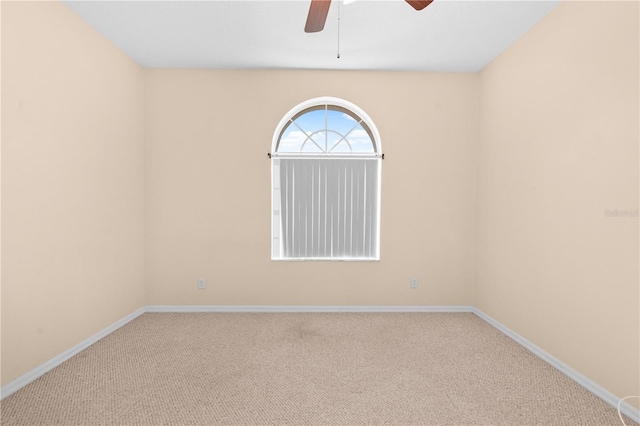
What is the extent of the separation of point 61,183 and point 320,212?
241cm

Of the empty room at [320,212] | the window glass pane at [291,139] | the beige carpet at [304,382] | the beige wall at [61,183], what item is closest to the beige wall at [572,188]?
the empty room at [320,212]

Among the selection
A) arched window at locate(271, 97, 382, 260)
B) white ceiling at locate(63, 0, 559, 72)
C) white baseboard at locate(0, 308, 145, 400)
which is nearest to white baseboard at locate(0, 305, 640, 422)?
white baseboard at locate(0, 308, 145, 400)

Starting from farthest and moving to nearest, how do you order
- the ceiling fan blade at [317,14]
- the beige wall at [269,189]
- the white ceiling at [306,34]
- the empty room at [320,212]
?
the beige wall at [269,189] < the white ceiling at [306,34] < the empty room at [320,212] < the ceiling fan blade at [317,14]

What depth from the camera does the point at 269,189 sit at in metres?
3.55

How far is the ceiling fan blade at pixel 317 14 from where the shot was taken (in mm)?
1688

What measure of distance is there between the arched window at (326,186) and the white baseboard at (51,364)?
5.87 feet

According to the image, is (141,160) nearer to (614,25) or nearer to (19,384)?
(19,384)

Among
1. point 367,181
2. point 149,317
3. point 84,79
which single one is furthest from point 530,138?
point 149,317

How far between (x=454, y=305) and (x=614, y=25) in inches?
113

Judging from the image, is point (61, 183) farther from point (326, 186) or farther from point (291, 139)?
point (326, 186)

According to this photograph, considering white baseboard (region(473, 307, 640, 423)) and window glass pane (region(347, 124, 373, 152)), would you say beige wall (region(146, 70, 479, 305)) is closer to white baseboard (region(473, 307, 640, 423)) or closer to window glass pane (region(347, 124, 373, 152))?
window glass pane (region(347, 124, 373, 152))

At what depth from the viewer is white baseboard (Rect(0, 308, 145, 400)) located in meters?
2.00

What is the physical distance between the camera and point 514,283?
9.56 feet

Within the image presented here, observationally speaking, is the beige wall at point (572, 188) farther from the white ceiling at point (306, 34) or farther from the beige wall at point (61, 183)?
the beige wall at point (61, 183)
